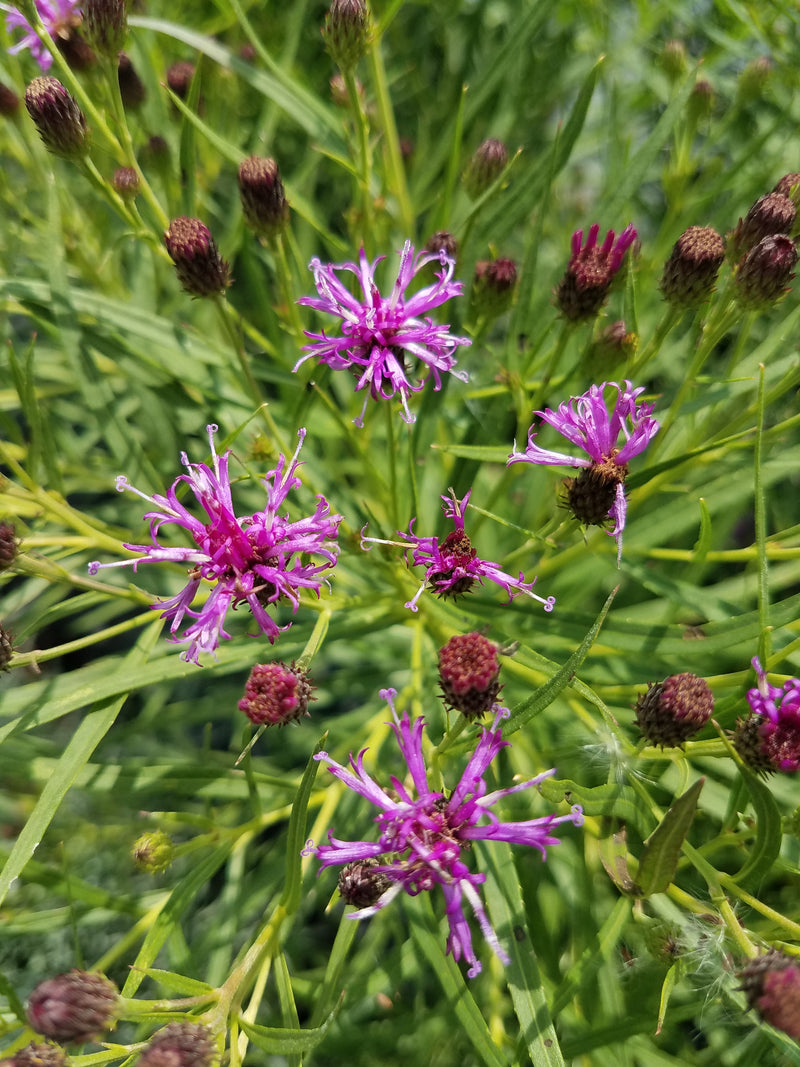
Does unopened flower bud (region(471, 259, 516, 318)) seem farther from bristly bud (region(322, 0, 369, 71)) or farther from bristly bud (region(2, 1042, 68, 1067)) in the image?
bristly bud (region(2, 1042, 68, 1067))

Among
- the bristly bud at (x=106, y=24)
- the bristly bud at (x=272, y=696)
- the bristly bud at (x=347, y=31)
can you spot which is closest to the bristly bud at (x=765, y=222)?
the bristly bud at (x=347, y=31)

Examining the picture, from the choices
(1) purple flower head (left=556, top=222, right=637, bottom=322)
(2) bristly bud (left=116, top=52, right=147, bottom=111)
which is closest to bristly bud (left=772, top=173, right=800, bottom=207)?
(1) purple flower head (left=556, top=222, right=637, bottom=322)

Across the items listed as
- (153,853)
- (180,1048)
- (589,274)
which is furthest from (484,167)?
(180,1048)

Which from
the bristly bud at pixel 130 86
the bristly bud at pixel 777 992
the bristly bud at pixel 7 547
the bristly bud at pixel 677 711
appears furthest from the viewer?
the bristly bud at pixel 130 86

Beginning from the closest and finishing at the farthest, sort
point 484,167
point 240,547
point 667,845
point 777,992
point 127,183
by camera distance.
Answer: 1. point 777,992
2. point 667,845
3. point 240,547
4. point 127,183
5. point 484,167

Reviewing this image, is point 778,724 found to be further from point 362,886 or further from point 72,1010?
point 72,1010

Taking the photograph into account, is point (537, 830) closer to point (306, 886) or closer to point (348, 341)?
point (348, 341)

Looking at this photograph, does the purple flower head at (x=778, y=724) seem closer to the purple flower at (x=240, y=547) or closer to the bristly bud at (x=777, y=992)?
the bristly bud at (x=777, y=992)

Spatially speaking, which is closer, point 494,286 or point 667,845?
point 667,845
